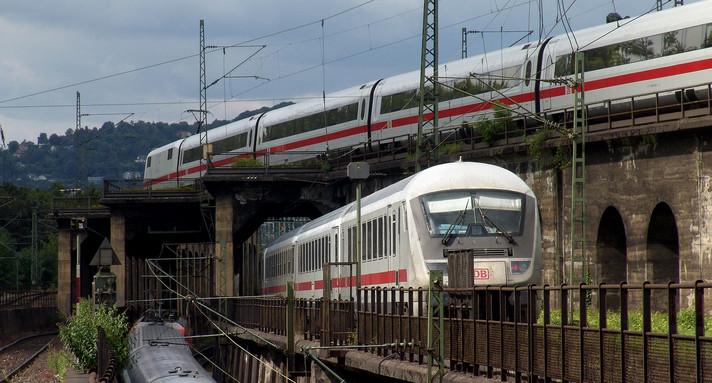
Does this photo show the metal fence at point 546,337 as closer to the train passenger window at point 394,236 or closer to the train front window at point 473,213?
the train passenger window at point 394,236

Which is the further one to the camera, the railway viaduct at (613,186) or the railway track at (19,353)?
the railway track at (19,353)

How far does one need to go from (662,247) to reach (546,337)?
1839cm

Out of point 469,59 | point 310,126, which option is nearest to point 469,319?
point 469,59

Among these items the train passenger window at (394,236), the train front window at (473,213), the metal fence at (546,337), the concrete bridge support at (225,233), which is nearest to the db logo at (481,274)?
the train front window at (473,213)

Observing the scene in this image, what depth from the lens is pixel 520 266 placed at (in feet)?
68.7

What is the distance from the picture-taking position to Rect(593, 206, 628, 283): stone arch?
32375 mm

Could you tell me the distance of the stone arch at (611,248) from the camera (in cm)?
3238

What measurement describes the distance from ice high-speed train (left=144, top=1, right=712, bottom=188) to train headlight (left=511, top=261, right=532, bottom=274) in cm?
831

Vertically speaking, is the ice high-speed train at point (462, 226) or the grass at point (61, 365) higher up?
the ice high-speed train at point (462, 226)

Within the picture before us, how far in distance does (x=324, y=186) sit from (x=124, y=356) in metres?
21.3

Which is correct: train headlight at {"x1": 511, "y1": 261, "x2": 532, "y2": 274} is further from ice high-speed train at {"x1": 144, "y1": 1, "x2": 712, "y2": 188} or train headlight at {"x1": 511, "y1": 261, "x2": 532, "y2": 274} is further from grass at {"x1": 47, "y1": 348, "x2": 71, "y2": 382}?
grass at {"x1": 47, "y1": 348, "x2": 71, "y2": 382}

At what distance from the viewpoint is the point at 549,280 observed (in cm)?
3328

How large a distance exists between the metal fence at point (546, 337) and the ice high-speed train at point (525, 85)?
9.12 meters

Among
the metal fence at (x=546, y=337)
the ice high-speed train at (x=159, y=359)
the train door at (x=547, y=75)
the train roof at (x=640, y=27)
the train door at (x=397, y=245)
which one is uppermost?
the train roof at (x=640, y=27)
